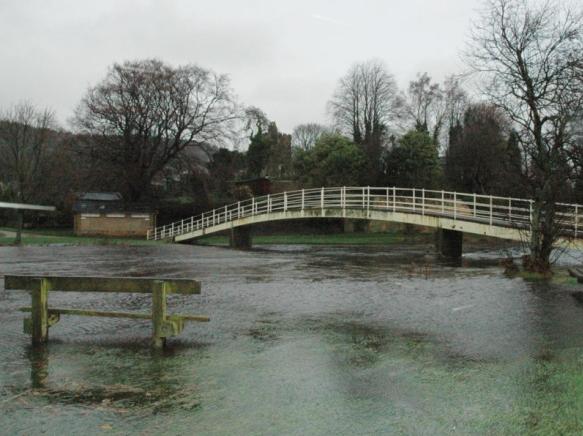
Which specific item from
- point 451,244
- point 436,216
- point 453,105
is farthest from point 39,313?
point 453,105

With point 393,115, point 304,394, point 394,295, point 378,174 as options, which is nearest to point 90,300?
point 394,295

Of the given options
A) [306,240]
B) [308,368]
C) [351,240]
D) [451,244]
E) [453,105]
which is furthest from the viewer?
[453,105]

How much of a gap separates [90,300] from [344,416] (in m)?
8.35

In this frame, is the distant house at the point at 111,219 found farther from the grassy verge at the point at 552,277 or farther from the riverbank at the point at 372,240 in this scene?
the grassy verge at the point at 552,277

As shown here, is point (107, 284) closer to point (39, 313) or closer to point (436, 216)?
point (39, 313)

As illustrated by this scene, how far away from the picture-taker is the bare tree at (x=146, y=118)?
49.8m

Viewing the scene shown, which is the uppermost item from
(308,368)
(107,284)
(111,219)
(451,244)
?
(111,219)

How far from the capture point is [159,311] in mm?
7363

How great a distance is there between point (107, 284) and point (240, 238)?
30024 mm

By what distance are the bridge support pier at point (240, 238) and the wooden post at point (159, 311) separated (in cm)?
2944

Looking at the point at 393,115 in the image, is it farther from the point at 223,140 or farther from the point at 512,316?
the point at 512,316

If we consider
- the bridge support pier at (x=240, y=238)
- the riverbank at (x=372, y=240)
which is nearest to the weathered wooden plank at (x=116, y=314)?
the bridge support pier at (x=240, y=238)

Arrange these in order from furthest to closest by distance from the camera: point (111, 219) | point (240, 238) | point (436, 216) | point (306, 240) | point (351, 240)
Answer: point (111, 219) → point (306, 240) → point (351, 240) → point (240, 238) → point (436, 216)

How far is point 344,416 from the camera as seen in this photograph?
4840 mm
